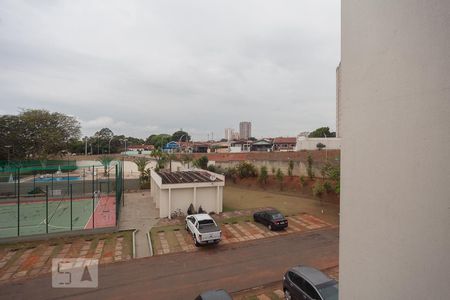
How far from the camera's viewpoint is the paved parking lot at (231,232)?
14766mm

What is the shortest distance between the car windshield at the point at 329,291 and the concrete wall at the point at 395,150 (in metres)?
5.42

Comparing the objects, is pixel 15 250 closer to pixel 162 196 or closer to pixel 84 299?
pixel 84 299

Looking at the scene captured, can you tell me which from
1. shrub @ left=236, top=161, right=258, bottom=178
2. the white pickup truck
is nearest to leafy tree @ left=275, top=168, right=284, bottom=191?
shrub @ left=236, top=161, right=258, bottom=178

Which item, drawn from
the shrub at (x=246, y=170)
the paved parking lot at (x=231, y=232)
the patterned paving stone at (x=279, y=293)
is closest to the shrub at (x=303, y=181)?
the shrub at (x=246, y=170)

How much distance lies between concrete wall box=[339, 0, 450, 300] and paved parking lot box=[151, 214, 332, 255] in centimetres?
1264

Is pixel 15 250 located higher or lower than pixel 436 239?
lower

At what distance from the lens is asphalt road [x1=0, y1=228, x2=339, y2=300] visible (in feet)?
33.8

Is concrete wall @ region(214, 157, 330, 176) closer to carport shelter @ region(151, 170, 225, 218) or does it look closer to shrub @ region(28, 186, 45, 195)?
carport shelter @ region(151, 170, 225, 218)

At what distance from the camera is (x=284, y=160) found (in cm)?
3247

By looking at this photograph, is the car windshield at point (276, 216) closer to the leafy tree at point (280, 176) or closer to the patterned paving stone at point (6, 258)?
the leafy tree at point (280, 176)

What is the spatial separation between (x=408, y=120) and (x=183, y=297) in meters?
10.00

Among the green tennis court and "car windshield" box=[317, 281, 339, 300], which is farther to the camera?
the green tennis court

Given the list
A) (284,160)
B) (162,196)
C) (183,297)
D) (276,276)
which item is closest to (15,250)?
(162,196)

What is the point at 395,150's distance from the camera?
104 inches
